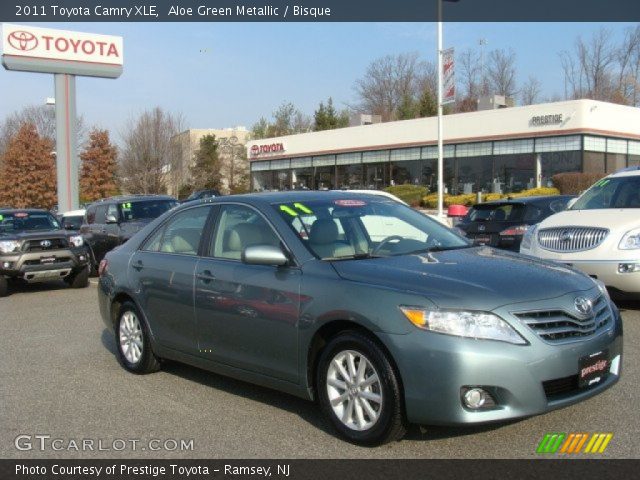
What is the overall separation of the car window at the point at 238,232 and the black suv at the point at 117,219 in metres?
9.19

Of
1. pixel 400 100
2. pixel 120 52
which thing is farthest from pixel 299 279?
pixel 400 100

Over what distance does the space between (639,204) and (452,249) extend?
16.7ft

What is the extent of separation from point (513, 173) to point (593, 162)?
13.2ft

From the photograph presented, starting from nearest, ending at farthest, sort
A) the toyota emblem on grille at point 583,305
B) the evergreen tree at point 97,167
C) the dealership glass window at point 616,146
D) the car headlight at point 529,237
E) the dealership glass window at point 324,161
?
the toyota emblem on grille at point 583,305 < the car headlight at point 529,237 < the dealership glass window at point 616,146 < the dealership glass window at point 324,161 < the evergreen tree at point 97,167

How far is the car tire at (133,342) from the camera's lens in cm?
629

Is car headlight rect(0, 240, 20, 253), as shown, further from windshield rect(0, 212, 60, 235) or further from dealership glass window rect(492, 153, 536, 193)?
dealership glass window rect(492, 153, 536, 193)

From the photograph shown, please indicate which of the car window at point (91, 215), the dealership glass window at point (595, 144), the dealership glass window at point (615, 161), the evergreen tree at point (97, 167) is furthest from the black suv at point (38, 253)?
the evergreen tree at point (97, 167)

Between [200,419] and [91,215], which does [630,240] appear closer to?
[200,419]

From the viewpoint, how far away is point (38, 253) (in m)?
12.8

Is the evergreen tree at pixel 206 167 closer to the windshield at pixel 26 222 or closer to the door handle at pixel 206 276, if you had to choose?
the windshield at pixel 26 222

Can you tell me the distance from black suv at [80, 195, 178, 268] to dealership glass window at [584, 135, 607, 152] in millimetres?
22843

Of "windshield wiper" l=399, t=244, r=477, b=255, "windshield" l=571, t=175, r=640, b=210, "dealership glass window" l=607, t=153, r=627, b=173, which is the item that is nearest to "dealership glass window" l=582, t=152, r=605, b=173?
"dealership glass window" l=607, t=153, r=627, b=173
